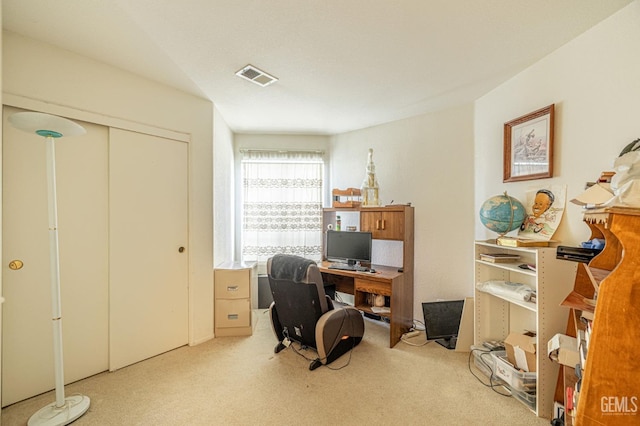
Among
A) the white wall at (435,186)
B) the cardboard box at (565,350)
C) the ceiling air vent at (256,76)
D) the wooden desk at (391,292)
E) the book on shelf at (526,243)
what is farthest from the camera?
the white wall at (435,186)

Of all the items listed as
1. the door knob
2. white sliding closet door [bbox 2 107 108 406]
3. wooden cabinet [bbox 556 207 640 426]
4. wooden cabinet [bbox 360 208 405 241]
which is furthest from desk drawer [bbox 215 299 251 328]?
wooden cabinet [bbox 556 207 640 426]

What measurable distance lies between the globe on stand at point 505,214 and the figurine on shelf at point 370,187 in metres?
1.30

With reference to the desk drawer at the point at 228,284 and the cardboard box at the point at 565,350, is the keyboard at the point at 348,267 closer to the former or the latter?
the desk drawer at the point at 228,284

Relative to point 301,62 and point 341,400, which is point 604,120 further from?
point 341,400

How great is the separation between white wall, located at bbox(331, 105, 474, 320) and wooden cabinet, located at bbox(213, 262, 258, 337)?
1.99 meters

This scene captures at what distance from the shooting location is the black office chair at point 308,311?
2.11 metres

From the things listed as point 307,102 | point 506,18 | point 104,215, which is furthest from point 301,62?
point 104,215

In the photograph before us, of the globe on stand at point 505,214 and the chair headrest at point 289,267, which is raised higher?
the globe on stand at point 505,214

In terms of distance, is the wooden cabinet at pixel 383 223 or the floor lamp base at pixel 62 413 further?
the wooden cabinet at pixel 383 223

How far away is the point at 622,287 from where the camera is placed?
95 centimetres

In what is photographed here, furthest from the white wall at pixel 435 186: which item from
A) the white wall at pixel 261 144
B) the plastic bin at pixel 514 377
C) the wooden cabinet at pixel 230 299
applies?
the wooden cabinet at pixel 230 299

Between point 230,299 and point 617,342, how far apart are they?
281cm

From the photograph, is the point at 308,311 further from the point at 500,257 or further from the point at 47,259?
the point at 47,259

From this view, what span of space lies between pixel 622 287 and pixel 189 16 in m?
2.48
